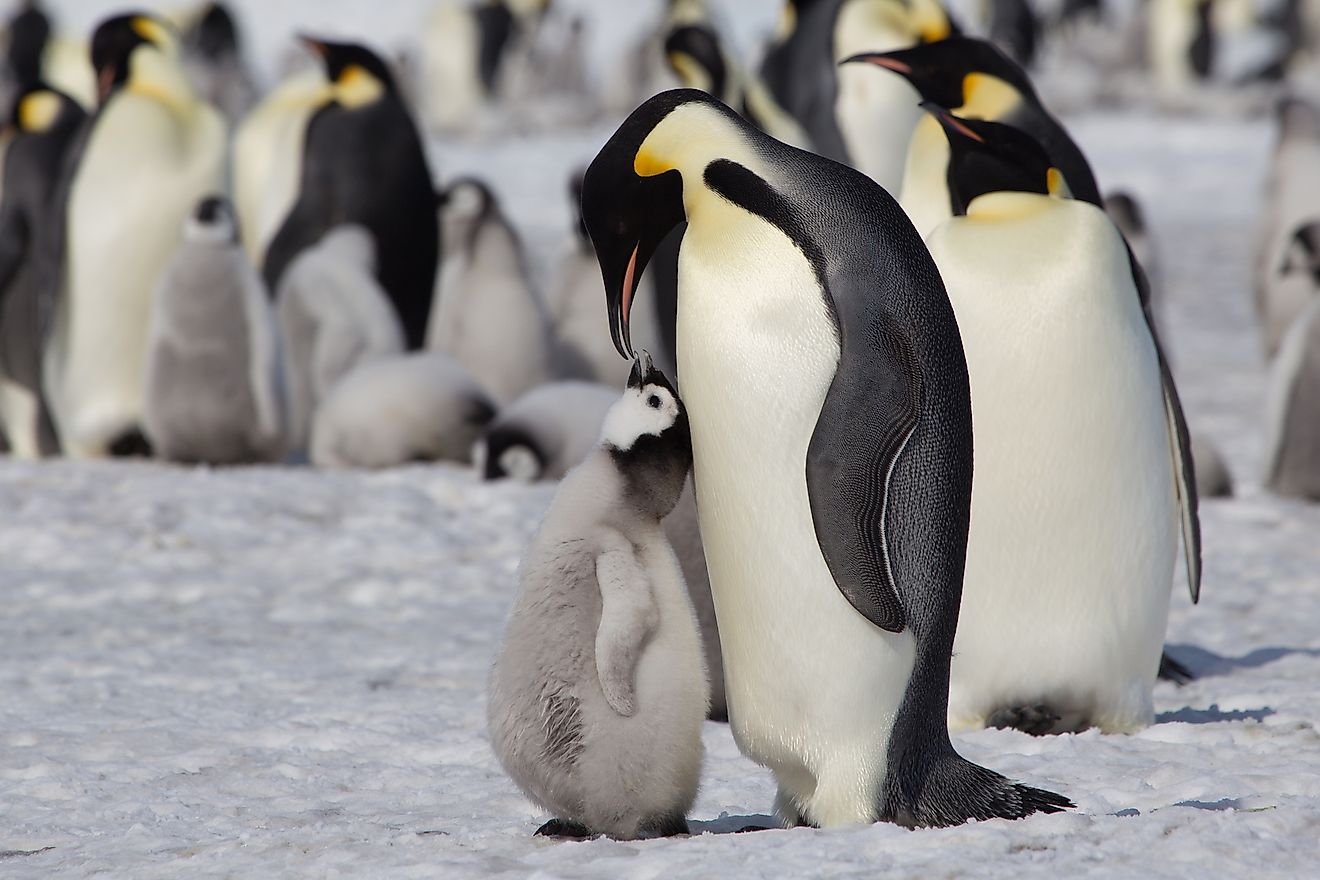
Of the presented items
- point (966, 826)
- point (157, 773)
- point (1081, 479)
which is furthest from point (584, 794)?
point (1081, 479)

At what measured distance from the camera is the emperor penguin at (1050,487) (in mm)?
3580

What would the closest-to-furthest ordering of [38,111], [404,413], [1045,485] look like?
[1045,485] → [404,413] → [38,111]

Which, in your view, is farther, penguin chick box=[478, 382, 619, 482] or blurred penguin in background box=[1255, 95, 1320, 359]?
blurred penguin in background box=[1255, 95, 1320, 359]

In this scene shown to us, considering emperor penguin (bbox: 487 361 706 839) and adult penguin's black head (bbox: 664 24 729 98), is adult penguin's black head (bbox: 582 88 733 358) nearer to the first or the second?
emperor penguin (bbox: 487 361 706 839)

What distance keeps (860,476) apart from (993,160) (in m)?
1.33

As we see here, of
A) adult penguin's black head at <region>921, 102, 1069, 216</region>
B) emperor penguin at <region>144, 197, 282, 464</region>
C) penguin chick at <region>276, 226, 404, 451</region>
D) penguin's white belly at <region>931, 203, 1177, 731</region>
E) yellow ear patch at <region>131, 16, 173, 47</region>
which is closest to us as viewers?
A: penguin's white belly at <region>931, 203, 1177, 731</region>

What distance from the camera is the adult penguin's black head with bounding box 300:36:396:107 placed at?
29.0 feet

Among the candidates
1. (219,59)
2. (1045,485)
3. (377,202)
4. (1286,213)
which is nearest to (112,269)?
(377,202)

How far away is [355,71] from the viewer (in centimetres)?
891

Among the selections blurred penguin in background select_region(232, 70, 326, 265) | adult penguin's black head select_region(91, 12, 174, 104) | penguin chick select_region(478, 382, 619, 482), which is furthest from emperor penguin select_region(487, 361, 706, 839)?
blurred penguin in background select_region(232, 70, 326, 265)

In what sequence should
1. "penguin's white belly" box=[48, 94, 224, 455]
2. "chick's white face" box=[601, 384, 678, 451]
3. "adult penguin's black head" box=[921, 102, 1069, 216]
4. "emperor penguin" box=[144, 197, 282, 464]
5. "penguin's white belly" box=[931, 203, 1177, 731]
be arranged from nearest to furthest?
1. "chick's white face" box=[601, 384, 678, 451]
2. "penguin's white belly" box=[931, 203, 1177, 731]
3. "adult penguin's black head" box=[921, 102, 1069, 216]
4. "emperor penguin" box=[144, 197, 282, 464]
5. "penguin's white belly" box=[48, 94, 224, 455]

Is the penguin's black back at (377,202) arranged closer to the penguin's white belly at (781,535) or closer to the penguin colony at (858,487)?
the penguin colony at (858,487)

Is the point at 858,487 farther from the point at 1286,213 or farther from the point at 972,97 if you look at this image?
the point at 1286,213

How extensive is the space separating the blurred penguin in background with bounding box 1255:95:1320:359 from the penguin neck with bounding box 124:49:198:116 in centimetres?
547
